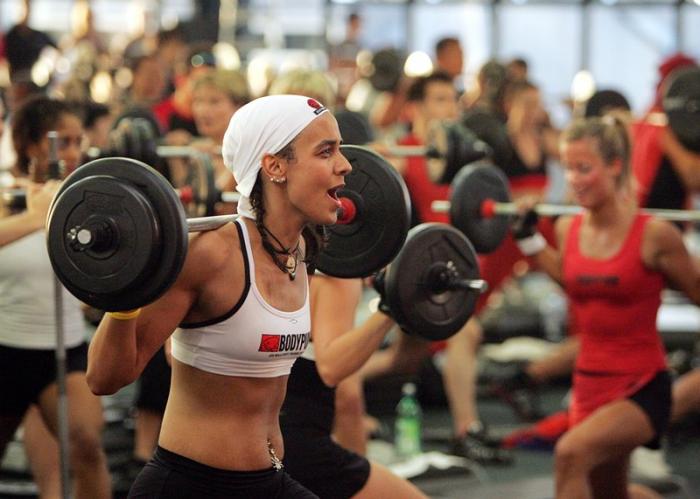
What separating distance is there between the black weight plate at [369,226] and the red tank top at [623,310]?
46.9 inches

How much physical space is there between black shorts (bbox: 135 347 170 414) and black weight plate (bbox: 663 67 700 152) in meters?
2.61

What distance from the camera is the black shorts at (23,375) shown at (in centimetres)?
426

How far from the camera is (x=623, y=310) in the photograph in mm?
4480

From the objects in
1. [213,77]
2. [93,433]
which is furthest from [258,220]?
[213,77]

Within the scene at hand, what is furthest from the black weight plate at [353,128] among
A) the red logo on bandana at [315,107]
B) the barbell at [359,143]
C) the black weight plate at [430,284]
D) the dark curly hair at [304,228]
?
the red logo on bandana at [315,107]

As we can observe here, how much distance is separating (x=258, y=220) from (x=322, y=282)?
0.79m

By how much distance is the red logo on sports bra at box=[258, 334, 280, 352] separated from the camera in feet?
9.39

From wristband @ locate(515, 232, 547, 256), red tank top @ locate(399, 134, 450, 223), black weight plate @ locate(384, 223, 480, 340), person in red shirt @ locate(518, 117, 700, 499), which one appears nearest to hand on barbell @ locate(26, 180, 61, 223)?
black weight plate @ locate(384, 223, 480, 340)

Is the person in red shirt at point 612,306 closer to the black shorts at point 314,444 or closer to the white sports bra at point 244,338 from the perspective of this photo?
the black shorts at point 314,444

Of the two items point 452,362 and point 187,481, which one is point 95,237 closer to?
point 187,481

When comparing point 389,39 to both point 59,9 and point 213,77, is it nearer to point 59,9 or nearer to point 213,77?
point 59,9

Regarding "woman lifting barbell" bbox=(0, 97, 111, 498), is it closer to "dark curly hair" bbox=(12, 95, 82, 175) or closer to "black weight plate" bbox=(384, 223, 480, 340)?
"dark curly hair" bbox=(12, 95, 82, 175)

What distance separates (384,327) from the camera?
11.7 ft

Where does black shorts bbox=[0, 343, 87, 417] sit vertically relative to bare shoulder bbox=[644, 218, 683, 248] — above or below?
below
